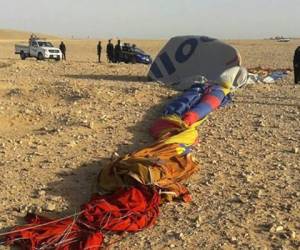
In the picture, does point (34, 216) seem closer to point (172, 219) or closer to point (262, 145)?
point (172, 219)

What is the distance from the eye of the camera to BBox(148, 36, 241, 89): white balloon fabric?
16.8 meters

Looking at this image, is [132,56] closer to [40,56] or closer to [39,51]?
[40,56]

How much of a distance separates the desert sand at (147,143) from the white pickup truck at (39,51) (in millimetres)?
20400

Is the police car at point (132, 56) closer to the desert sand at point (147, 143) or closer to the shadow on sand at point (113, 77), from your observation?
the shadow on sand at point (113, 77)

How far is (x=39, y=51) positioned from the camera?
35.4 meters

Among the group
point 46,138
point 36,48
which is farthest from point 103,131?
point 36,48

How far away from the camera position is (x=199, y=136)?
33.7ft

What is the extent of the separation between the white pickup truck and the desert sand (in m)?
20.4

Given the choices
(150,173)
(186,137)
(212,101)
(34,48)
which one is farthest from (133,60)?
(150,173)

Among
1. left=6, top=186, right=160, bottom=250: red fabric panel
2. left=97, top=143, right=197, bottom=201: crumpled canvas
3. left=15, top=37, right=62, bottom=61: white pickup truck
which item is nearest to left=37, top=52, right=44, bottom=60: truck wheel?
left=15, top=37, right=62, bottom=61: white pickup truck

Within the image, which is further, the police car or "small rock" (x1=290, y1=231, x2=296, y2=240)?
the police car

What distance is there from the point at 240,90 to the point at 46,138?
6.75 metres

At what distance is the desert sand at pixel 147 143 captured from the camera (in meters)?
6.60

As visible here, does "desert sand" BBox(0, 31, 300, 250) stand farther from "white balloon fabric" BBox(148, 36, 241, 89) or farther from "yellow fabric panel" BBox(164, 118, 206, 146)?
"white balloon fabric" BBox(148, 36, 241, 89)
